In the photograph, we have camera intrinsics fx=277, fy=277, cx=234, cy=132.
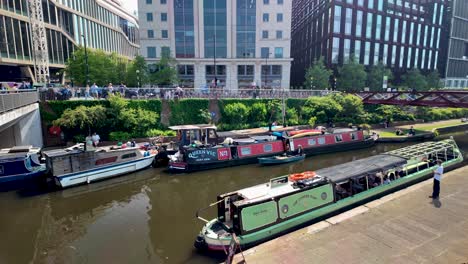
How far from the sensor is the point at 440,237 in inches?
381

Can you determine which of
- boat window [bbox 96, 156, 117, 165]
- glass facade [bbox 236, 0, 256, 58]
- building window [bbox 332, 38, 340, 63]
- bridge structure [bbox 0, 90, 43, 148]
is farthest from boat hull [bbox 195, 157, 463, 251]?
building window [bbox 332, 38, 340, 63]

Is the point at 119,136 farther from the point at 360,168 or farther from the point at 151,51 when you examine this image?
the point at 151,51

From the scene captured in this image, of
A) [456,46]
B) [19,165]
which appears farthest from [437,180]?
[456,46]

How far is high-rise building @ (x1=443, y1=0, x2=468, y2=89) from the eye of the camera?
78312mm

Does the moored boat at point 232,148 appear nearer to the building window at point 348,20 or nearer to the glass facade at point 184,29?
the glass facade at point 184,29

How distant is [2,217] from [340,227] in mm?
16116

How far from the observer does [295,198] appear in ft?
37.7

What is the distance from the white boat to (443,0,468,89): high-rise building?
9339 centimetres

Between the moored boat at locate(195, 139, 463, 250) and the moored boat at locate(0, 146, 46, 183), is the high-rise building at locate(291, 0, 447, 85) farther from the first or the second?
the moored boat at locate(0, 146, 46, 183)

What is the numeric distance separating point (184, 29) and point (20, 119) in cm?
3444

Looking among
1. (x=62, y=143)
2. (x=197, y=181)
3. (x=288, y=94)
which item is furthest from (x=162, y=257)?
(x=288, y=94)

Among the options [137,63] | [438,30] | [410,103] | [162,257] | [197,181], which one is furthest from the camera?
[438,30]

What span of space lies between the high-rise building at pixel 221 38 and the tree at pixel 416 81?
33.8 m

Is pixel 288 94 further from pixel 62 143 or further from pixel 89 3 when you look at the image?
pixel 89 3
